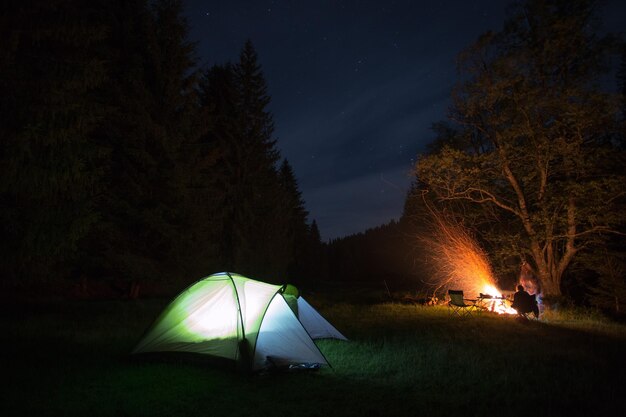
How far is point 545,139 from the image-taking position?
16.1 m

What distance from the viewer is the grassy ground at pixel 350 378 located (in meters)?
5.27

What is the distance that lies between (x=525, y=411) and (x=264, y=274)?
2509cm

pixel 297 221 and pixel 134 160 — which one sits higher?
pixel 297 221

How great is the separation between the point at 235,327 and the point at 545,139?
14.1 meters

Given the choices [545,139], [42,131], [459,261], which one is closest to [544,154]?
[545,139]

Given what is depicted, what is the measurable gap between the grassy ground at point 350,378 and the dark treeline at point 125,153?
302cm

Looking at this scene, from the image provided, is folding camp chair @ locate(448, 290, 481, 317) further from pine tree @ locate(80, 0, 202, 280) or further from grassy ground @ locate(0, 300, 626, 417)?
pine tree @ locate(80, 0, 202, 280)

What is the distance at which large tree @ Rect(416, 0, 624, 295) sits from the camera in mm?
16031

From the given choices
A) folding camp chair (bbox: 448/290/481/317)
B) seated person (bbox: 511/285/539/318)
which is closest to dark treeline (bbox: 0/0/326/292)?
folding camp chair (bbox: 448/290/481/317)

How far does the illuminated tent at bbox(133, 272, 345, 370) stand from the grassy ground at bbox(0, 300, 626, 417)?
1.04ft

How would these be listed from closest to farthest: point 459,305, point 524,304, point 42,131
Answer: point 42,131 < point 524,304 < point 459,305

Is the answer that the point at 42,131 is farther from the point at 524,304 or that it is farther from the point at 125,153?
the point at 524,304

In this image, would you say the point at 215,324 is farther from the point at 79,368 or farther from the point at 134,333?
the point at 134,333

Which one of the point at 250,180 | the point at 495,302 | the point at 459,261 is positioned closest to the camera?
the point at 495,302
